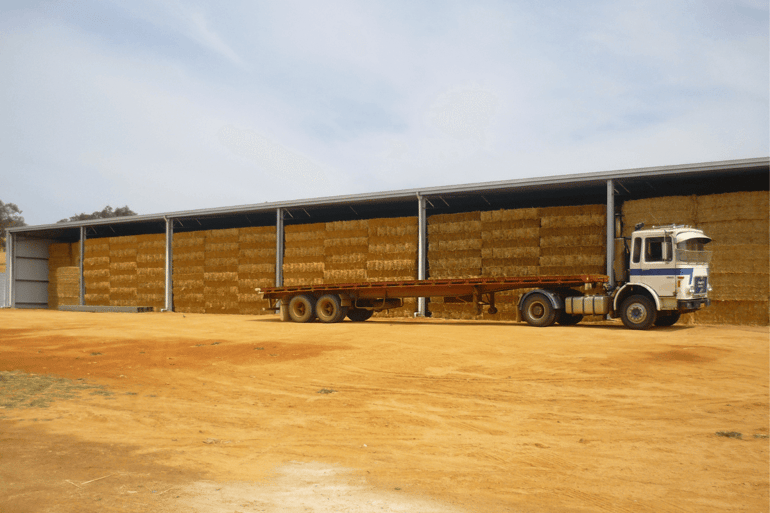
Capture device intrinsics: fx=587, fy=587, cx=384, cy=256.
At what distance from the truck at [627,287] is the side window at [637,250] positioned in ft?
0.09

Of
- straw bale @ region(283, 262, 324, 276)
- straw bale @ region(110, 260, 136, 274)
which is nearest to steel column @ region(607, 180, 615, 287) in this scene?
straw bale @ region(283, 262, 324, 276)

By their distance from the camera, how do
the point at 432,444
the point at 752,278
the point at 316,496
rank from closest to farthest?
the point at 316,496 < the point at 432,444 < the point at 752,278

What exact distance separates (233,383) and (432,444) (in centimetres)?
A: 476

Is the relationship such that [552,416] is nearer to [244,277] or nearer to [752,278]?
[752,278]

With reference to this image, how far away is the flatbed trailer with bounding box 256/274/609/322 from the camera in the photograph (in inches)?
735

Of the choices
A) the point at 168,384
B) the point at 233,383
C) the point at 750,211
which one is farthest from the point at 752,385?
the point at 750,211

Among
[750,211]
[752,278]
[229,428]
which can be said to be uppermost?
[750,211]

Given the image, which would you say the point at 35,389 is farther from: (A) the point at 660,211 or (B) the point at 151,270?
(B) the point at 151,270

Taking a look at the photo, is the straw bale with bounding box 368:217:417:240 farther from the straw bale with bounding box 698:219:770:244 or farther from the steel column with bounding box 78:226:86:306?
the steel column with bounding box 78:226:86:306

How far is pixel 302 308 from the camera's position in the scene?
2256cm

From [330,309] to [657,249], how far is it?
1128 cm

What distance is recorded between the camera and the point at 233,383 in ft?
33.7

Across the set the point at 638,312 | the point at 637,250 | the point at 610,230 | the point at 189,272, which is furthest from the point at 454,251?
the point at 189,272

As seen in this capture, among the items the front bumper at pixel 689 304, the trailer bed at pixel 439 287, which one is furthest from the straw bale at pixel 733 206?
the trailer bed at pixel 439 287
